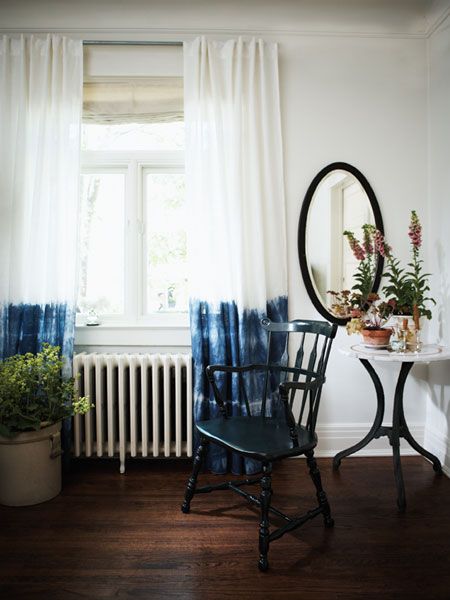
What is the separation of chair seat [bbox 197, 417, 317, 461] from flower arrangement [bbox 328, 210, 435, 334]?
764mm

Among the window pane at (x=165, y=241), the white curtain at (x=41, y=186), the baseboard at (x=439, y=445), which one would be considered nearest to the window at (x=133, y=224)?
the window pane at (x=165, y=241)

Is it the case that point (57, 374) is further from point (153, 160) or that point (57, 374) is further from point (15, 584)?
point (153, 160)

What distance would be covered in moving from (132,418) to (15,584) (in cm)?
104

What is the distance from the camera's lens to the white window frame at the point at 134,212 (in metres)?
2.82

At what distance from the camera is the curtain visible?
2.61 metres

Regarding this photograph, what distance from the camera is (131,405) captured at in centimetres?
259

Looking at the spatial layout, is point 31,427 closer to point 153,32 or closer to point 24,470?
point 24,470

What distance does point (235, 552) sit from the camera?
183cm

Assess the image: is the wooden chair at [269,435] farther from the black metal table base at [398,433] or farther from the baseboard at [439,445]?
the baseboard at [439,445]

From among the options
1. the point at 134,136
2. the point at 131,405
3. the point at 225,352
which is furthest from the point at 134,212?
the point at 131,405

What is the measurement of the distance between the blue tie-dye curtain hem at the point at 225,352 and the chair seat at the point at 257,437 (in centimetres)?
40

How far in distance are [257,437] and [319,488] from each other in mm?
382

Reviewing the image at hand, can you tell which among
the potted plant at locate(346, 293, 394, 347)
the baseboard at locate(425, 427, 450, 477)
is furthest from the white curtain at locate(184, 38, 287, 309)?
the baseboard at locate(425, 427, 450, 477)

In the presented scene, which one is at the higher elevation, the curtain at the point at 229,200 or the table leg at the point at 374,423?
the curtain at the point at 229,200
